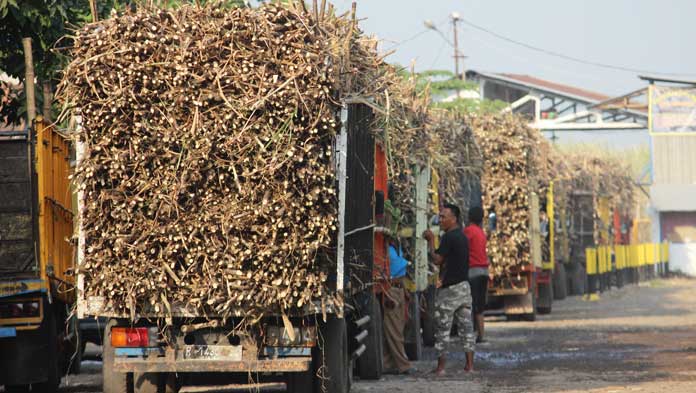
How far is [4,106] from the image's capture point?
18672 millimetres

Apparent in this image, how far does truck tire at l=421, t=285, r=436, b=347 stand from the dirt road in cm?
63

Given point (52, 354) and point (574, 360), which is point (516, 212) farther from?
point (52, 354)

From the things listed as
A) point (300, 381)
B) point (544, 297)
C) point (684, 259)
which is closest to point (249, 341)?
point (300, 381)

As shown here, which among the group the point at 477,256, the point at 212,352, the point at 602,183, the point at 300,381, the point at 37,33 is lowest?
the point at 300,381

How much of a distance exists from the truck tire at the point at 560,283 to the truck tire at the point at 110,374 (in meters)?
24.6

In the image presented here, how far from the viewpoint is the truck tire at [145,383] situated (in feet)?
39.2

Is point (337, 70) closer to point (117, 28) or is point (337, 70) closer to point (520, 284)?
point (117, 28)

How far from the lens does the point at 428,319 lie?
70.2 ft

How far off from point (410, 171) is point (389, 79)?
4.46m

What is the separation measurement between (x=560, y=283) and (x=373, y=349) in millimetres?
21511

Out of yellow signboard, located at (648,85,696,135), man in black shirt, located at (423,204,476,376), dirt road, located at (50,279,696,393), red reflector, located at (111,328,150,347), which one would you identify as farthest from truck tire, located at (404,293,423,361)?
yellow signboard, located at (648,85,696,135)

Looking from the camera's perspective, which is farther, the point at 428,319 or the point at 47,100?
the point at 428,319

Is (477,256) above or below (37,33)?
below

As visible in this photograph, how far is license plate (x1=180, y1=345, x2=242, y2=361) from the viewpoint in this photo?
11492 millimetres
